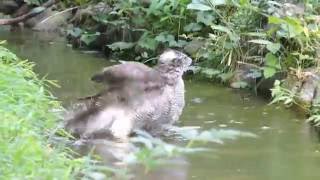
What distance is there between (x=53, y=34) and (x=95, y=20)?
4.12 ft

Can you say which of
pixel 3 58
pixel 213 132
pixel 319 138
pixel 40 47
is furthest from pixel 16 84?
pixel 40 47

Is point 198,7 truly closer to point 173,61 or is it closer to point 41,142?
point 173,61

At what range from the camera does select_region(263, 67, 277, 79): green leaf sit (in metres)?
6.53

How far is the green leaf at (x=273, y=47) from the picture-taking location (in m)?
6.67

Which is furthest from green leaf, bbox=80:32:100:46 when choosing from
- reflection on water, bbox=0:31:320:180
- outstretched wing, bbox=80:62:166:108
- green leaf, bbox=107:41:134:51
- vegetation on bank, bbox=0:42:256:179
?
vegetation on bank, bbox=0:42:256:179

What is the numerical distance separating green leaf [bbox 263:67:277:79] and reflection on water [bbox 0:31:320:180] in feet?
0.75

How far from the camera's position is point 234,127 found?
18.1ft

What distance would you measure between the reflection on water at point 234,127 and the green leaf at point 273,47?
45 cm

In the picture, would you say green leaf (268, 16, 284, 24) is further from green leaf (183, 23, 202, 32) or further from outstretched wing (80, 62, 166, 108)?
outstretched wing (80, 62, 166, 108)

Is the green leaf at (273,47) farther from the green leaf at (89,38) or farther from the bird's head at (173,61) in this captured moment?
the green leaf at (89,38)

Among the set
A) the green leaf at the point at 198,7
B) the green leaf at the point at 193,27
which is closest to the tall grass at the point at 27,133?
the green leaf at the point at 198,7

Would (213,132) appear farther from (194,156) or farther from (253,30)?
(253,30)

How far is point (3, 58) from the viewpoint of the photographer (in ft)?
18.0

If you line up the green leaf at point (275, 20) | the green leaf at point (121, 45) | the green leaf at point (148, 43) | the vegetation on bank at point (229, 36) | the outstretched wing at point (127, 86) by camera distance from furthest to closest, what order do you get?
the green leaf at point (121, 45) < the green leaf at point (148, 43) < the vegetation on bank at point (229, 36) < the green leaf at point (275, 20) < the outstretched wing at point (127, 86)
